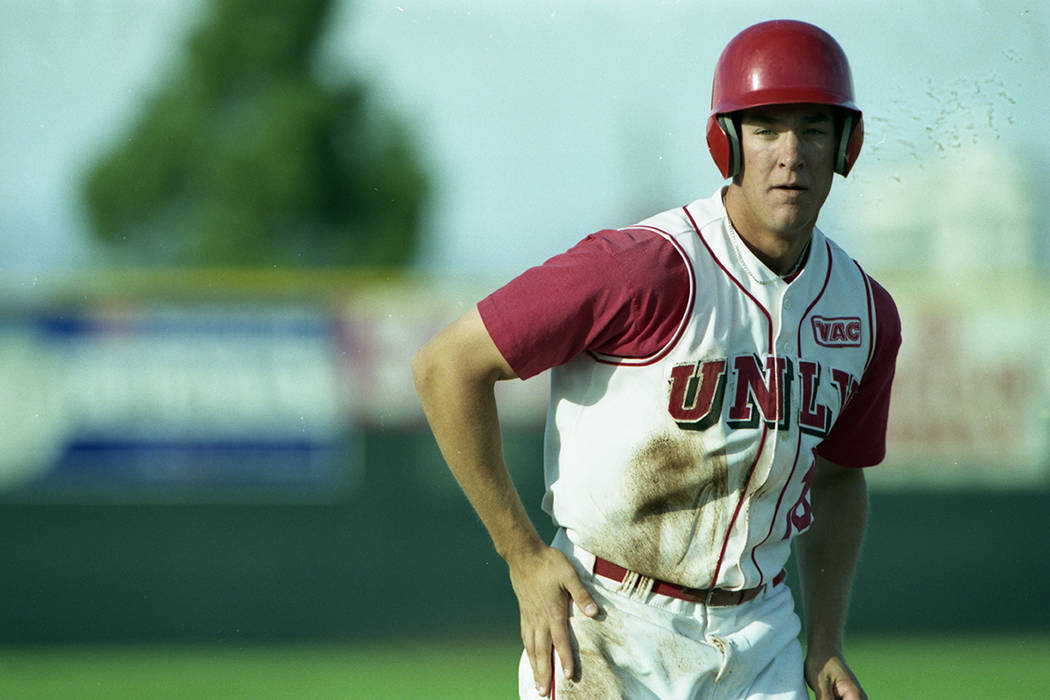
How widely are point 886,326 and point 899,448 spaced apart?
670cm

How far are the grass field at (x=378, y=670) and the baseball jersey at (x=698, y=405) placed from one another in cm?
505

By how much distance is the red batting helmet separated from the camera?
2582 mm

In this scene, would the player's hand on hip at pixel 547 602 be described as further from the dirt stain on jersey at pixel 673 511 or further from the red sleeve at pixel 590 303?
the red sleeve at pixel 590 303

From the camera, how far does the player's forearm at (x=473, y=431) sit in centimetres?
249

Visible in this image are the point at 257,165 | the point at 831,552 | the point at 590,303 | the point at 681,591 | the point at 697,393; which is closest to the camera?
the point at 590,303

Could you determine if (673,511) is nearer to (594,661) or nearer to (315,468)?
(594,661)

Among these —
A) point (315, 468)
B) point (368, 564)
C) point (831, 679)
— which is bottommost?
point (368, 564)

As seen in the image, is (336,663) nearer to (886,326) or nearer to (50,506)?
(50,506)

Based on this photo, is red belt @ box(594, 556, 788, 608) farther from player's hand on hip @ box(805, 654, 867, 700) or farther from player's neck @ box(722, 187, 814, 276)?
player's neck @ box(722, 187, 814, 276)

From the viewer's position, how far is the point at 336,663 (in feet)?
27.3

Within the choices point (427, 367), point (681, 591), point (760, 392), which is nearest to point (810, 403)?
point (760, 392)

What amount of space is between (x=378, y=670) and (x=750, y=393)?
6040mm

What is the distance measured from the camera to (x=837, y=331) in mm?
2738

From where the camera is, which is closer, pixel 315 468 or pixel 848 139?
pixel 848 139
